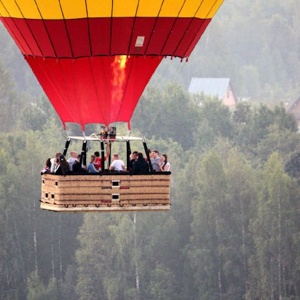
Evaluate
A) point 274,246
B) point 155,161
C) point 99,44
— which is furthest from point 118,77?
point 274,246

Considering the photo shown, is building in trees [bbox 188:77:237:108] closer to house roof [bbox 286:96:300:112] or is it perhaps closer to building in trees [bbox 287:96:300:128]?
house roof [bbox 286:96:300:112]

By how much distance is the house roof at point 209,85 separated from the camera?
80.1 metres

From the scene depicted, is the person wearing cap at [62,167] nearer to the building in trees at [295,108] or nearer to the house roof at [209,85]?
the building in trees at [295,108]

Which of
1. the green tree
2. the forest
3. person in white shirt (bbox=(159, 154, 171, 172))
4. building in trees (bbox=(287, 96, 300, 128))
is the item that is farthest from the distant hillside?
person in white shirt (bbox=(159, 154, 171, 172))

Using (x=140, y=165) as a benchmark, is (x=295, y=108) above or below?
above

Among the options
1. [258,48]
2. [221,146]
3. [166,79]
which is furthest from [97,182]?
[258,48]

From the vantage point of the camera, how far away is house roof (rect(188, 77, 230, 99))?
263 feet

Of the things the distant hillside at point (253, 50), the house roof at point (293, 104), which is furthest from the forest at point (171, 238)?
the distant hillside at point (253, 50)

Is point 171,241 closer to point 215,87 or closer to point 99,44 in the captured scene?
point 99,44

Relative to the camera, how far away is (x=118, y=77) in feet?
74.6

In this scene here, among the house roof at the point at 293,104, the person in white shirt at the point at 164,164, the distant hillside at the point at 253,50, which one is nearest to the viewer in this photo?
the person in white shirt at the point at 164,164

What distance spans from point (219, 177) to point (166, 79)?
2954 centimetres

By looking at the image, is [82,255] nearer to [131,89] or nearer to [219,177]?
[219,177]

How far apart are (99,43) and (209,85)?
2337 inches
